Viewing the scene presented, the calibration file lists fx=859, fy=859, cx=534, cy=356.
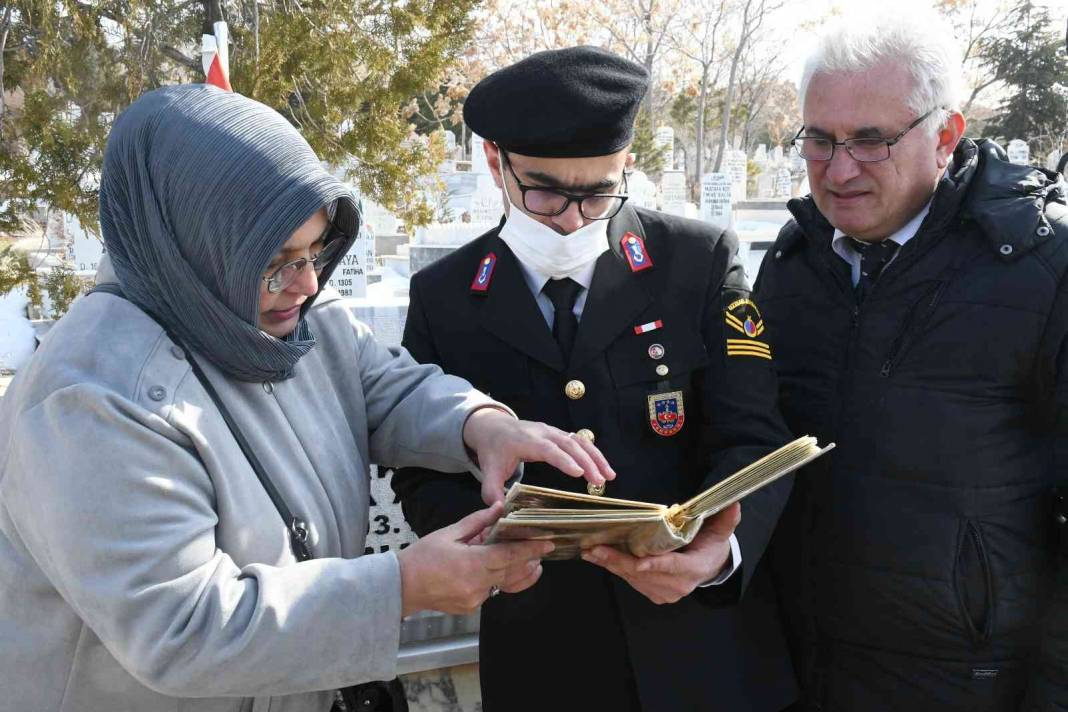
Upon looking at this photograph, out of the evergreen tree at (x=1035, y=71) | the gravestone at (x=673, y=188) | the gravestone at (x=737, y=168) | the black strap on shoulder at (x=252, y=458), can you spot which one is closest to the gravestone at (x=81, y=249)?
the black strap on shoulder at (x=252, y=458)

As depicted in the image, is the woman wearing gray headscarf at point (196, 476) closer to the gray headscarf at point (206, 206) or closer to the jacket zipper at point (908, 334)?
the gray headscarf at point (206, 206)

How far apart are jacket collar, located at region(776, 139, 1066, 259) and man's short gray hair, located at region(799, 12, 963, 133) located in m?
0.13

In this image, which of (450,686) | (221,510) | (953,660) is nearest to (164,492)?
(221,510)

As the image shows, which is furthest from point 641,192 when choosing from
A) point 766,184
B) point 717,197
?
point 766,184

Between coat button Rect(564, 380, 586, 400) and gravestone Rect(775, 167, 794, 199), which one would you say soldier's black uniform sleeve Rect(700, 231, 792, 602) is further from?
gravestone Rect(775, 167, 794, 199)

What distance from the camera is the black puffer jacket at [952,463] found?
1794mm

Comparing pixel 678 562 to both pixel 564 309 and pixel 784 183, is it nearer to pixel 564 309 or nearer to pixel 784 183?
pixel 564 309

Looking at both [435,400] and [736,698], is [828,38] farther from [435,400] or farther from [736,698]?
[736,698]

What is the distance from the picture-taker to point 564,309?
197 centimetres

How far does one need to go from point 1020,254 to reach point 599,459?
102 centimetres

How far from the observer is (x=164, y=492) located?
1219 millimetres

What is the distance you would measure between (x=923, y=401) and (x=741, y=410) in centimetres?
40

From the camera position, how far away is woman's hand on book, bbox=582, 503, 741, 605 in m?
1.49

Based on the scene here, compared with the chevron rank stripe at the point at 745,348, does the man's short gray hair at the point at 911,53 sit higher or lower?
higher
